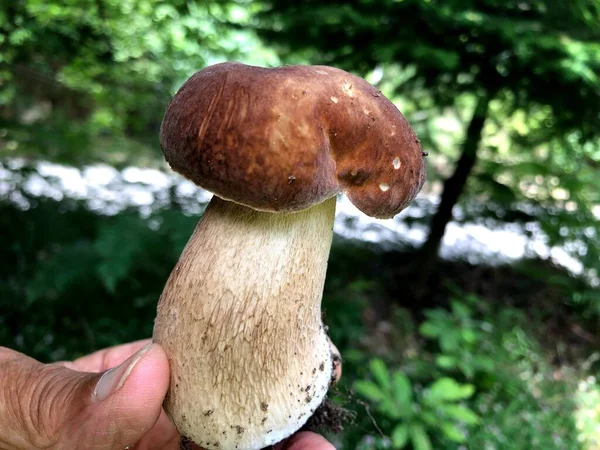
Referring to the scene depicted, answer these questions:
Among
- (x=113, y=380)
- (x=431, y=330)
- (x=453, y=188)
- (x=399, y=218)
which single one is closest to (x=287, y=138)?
(x=113, y=380)

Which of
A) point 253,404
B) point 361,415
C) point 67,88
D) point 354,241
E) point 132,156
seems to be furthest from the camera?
point 354,241

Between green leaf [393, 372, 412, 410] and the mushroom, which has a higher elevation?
the mushroom

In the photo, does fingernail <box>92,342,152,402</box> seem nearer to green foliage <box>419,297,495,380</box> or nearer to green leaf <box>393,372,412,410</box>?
green leaf <box>393,372,412,410</box>

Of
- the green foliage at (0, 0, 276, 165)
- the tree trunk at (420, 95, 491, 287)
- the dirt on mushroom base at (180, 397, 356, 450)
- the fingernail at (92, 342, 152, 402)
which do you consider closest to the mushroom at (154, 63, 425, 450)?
the fingernail at (92, 342, 152, 402)

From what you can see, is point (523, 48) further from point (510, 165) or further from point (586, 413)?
point (586, 413)

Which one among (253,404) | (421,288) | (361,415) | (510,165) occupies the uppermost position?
(253,404)

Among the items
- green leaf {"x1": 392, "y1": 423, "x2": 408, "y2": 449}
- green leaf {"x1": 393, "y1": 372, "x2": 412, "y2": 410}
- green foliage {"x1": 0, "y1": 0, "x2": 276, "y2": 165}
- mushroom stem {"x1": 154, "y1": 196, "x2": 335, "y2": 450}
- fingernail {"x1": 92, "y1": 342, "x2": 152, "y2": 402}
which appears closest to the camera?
mushroom stem {"x1": 154, "y1": 196, "x2": 335, "y2": 450}

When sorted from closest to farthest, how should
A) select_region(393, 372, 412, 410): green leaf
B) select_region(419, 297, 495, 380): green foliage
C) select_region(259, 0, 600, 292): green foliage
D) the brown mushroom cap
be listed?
1. the brown mushroom cap
2. select_region(393, 372, 412, 410): green leaf
3. select_region(259, 0, 600, 292): green foliage
4. select_region(419, 297, 495, 380): green foliage

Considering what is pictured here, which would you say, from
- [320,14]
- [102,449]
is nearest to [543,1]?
[320,14]

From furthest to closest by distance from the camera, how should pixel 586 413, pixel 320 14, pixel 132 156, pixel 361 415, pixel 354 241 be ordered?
1. pixel 354 241
2. pixel 132 156
3. pixel 586 413
4. pixel 361 415
5. pixel 320 14
